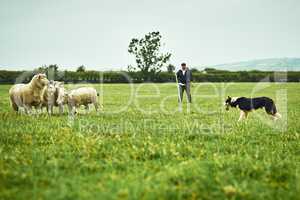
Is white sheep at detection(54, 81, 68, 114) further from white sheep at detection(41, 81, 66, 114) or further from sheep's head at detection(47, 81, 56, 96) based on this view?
sheep's head at detection(47, 81, 56, 96)

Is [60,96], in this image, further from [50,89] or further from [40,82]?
[40,82]

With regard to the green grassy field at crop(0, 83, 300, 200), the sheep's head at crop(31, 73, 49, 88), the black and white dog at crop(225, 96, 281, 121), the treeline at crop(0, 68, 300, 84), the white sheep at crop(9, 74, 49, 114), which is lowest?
the green grassy field at crop(0, 83, 300, 200)

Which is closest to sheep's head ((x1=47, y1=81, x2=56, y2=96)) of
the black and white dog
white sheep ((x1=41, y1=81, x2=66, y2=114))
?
white sheep ((x1=41, y1=81, x2=66, y2=114))

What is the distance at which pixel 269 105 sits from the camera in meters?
14.6

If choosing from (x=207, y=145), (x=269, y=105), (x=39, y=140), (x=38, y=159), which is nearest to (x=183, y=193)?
(x=38, y=159)

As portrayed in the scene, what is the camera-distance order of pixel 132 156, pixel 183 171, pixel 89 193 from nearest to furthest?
pixel 89 193, pixel 183 171, pixel 132 156

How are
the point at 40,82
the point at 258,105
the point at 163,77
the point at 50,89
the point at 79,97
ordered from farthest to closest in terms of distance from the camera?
the point at 163,77 < the point at 79,97 < the point at 50,89 < the point at 40,82 < the point at 258,105

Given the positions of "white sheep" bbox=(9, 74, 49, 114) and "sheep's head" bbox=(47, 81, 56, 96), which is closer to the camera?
"white sheep" bbox=(9, 74, 49, 114)

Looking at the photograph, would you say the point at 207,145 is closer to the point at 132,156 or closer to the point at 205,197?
the point at 132,156

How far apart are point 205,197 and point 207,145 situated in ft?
11.3

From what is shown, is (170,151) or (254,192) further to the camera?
(170,151)

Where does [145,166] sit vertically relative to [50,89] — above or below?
below

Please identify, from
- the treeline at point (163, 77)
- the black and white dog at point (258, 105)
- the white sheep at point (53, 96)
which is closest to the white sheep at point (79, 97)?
the white sheep at point (53, 96)

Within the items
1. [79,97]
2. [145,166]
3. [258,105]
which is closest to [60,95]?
[79,97]
